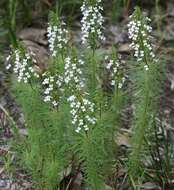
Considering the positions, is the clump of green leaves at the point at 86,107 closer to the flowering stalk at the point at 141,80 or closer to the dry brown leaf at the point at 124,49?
the flowering stalk at the point at 141,80

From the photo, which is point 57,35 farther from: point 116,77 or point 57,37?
point 116,77

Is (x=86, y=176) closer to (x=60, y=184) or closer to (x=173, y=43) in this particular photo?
(x=60, y=184)

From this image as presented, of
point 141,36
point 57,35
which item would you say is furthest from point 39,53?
point 141,36

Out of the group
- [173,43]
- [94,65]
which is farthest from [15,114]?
[173,43]

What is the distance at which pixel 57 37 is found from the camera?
2.65m

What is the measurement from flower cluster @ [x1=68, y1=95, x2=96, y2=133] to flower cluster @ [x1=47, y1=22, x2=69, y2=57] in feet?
1.19

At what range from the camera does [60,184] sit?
2982mm

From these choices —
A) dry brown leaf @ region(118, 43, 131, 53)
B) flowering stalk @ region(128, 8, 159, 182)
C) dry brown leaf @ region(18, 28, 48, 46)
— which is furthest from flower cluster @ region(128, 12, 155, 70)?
dry brown leaf @ region(18, 28, 48, 46)

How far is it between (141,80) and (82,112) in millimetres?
368

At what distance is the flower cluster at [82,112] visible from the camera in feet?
7.66

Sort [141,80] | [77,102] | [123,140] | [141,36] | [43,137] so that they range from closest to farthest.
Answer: [77,102]
[141,36]
[141,80]
[43,137]
[123,140]

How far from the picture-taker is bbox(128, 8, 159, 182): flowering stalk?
2475 mm

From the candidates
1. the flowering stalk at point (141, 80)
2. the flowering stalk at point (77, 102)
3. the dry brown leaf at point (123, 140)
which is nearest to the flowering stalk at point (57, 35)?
the flowering stalk at point (77, 102)

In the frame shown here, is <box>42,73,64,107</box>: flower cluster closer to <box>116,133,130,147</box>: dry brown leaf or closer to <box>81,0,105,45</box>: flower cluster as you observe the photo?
<box>81,0,105,45</box>: flower cluster
